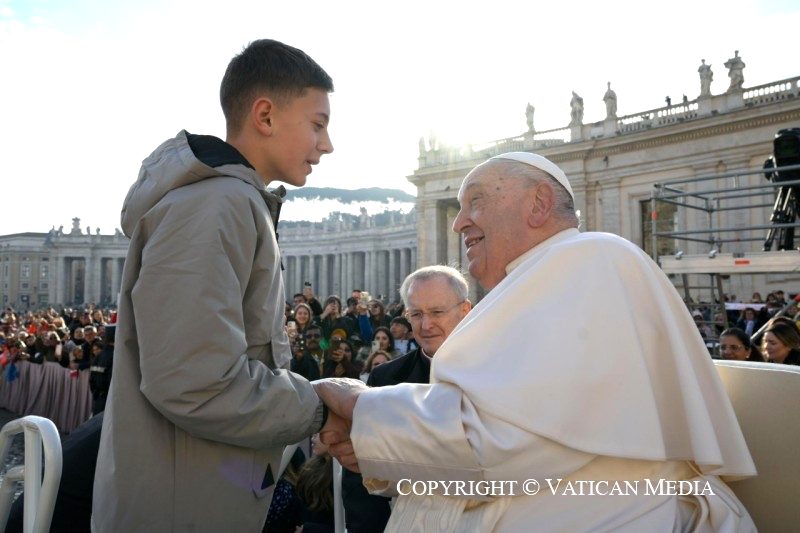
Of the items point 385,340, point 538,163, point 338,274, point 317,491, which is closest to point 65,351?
point 385,340

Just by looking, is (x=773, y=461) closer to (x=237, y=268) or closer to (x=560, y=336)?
(x=560, y=336)

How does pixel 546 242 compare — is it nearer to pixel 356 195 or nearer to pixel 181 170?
pixel 181 170

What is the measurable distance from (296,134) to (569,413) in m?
1.27

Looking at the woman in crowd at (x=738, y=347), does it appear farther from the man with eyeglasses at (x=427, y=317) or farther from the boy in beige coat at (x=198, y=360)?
the boy in beige coat at (x=198, y=360)

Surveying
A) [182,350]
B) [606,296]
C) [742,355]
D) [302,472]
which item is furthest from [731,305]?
[182,350]

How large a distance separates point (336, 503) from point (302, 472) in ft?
2.59

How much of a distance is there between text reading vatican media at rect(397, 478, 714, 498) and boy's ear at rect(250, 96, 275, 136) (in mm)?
1242

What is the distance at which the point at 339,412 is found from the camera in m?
1.85

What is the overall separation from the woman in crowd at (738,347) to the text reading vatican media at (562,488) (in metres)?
4.97

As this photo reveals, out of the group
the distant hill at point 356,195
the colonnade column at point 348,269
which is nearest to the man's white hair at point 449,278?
the colonnade column at point 348,269

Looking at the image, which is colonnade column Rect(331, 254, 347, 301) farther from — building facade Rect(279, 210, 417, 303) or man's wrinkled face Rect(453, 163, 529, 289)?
man's wrinkled face Rect(453, 163, 529, 289)

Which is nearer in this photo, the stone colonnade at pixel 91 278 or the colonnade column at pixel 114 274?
the colonnade column at pixel 114 274

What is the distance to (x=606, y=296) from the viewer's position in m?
1.77

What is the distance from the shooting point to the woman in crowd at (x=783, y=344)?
6078mm
